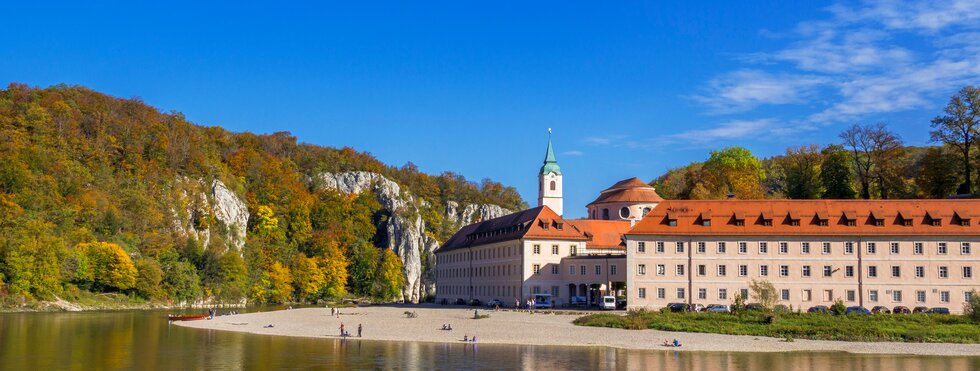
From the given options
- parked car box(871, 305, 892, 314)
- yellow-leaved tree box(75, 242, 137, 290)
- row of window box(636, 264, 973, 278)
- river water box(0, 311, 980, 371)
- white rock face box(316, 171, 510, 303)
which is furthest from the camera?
white rock face box(316, 171, 510, 303)

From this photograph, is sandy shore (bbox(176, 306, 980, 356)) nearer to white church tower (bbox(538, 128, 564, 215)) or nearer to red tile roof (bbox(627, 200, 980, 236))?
red tile roof (bbox(627, 200, 980, 236))

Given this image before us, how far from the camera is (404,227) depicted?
158m

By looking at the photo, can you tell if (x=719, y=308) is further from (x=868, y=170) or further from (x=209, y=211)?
(x=209, y=211)

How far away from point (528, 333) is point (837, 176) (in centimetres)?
6114

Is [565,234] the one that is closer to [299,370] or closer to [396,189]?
[299,370]

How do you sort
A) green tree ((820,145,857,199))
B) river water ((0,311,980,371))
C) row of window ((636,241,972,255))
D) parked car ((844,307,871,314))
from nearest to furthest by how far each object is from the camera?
river water ((0,311,980,371)) < parked car ((844,307,871,314)) < row of window ((636,241,972,255)) < green tree ((820,145,857,199))

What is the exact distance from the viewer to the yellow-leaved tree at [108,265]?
10050 centimetres

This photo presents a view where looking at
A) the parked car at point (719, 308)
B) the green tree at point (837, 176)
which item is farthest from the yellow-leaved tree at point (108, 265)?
the green tree at point (837, 176)

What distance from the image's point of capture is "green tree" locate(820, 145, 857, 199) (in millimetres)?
105062

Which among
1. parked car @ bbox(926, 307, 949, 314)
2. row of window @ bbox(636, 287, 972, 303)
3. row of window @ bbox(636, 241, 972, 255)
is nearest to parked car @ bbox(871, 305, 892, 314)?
row of window @ bbox(636, 287, 972, 303)

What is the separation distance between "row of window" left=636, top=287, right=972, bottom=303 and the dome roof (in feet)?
102

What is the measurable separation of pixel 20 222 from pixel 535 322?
199ft

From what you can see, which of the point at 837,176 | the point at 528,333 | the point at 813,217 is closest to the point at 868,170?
the point at 837,176

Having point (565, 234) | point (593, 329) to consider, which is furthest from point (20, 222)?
point (593, 329)
